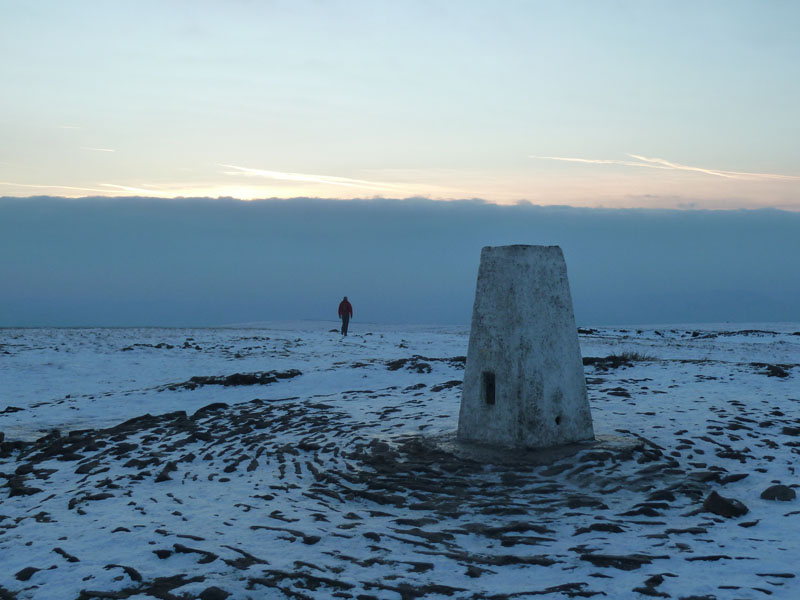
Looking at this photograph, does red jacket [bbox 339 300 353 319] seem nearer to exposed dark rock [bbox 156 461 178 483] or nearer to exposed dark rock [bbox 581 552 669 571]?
exposed dark rock [bbox 156 461 178 483]

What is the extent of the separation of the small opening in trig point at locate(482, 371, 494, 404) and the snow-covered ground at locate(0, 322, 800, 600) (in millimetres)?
824

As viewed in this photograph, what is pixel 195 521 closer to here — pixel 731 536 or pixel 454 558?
pixel 454 558

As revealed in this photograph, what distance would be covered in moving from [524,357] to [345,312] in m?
19.7

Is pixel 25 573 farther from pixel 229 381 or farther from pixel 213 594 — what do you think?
pixel 229 381

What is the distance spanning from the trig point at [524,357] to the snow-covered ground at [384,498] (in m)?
0.52

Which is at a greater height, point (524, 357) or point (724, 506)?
point (524, 357)

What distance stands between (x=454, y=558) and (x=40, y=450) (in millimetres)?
6730

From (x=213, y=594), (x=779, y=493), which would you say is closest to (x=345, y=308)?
(x=779, y=493)

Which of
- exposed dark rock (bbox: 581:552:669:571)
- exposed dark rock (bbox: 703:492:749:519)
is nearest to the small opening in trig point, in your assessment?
exposed dark rock (bbox: 703:492:749:519)

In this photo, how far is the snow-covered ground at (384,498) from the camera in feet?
15.3

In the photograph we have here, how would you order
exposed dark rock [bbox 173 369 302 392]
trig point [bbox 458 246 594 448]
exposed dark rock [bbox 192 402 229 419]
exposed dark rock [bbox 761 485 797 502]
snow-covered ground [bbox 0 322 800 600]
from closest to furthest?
1. snow-covered ground [bbox 0 322 800 600]
2. exposed dark rock [bbox 761 485 797 502]
3. trig point [bbox 458 246 594 448]
4. exposed dark rock [bbox 192 402 229 419]
5. exposed dark rock [bbox 173 369 302 392]

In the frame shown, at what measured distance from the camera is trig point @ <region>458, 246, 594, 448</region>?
7.68 metres

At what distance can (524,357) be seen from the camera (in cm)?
766

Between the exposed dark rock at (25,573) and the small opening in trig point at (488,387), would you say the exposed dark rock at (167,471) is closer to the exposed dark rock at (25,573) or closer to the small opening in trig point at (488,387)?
the exposed dark rock at (25,573)
